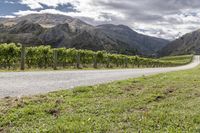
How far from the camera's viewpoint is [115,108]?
11539 millimetres

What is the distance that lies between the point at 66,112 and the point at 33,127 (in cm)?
183

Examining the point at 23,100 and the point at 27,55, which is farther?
the point at 27,55

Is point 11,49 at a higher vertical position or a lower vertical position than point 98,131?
higher

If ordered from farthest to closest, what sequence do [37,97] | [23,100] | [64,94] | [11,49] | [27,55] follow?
1. [27,55]
2. [11,49]
3. [64,94]
4. [37,97]
5. [23,100]

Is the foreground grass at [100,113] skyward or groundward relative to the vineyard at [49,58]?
groundward

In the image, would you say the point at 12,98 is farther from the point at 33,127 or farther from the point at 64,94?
the point at 33,127

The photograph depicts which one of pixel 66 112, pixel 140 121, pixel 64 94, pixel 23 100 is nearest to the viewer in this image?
pixel 140 121

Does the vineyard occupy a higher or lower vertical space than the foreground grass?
higher

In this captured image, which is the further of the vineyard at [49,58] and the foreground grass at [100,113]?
the vineyard at [49,58]

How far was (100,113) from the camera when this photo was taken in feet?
36.0

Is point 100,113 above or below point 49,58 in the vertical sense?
below

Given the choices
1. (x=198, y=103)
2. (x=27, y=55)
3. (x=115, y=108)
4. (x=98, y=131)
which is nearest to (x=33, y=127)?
(x=98, y=131)

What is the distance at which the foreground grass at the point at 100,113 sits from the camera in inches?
366

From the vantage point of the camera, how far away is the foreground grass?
30.5 ft
